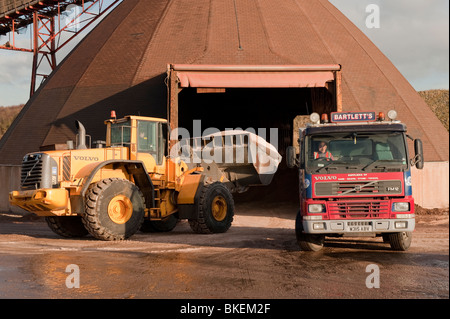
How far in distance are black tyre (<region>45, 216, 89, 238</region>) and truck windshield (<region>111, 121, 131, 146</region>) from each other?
8.34 ft

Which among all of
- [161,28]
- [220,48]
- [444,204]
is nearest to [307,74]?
[220,48]

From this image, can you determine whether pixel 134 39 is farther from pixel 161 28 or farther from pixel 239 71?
pixel 239 71

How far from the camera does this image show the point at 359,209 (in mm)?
10414

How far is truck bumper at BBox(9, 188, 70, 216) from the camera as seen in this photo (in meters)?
12.9

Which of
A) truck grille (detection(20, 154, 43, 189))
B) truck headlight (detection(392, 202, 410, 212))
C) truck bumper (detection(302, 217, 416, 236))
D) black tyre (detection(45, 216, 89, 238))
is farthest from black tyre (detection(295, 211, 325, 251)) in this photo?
black tyre (detection(45, 216, 89, 238))

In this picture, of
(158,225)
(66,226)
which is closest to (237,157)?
(158,225)

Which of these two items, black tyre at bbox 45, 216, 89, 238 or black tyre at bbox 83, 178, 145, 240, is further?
black tyre at bbox 45, 216, 89, 238

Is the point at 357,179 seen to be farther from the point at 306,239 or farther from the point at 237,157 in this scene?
the point at 237,157

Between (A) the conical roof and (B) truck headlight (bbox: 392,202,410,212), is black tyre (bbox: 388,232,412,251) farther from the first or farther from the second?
(A) the conical roof

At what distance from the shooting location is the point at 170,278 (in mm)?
8625

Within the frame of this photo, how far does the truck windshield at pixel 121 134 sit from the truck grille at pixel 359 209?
6.45m

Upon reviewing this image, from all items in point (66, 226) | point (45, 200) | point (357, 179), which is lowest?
point (66, 226)

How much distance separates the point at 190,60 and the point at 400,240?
15.7 meters
